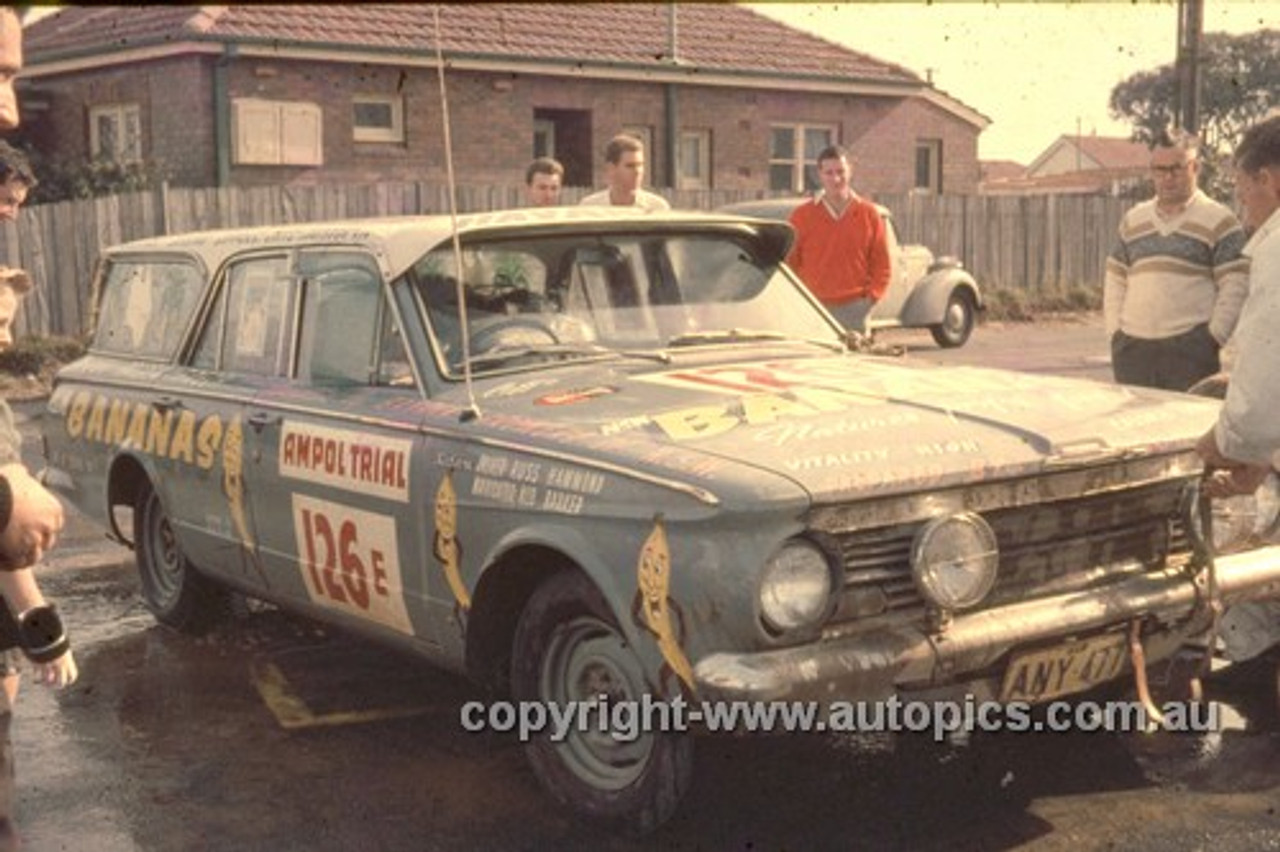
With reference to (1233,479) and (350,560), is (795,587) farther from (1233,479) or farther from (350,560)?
(350,560)

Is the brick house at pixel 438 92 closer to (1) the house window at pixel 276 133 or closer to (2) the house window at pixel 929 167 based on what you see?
(1) the house window at pixel 276 133

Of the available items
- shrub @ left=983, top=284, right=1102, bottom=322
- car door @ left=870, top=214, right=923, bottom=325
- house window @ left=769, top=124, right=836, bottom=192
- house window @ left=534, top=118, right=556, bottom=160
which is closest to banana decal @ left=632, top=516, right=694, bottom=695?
car door @ left=870, top=214, right=923, bottom=325

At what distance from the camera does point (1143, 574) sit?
4.43m

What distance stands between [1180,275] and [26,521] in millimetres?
5603

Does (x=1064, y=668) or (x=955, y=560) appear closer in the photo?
(x=955, y=560)

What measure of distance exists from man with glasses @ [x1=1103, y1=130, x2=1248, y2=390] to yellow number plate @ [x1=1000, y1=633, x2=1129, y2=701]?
2916mm

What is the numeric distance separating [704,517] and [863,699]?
23.1 inches

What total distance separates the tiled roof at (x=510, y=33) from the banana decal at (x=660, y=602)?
16464mm

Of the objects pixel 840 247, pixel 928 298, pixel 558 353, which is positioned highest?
pixel 840 247

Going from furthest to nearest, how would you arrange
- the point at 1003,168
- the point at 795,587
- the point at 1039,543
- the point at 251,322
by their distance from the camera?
the point at 1003,168 → the point at 251,322 → the point at 1039,543 → the point at 795,587

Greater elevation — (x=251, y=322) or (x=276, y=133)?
(x=276, y=133)

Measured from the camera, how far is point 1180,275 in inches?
272

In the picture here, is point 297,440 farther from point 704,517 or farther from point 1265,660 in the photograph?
point 1265,660

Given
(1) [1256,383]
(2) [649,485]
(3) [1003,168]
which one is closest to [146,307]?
(2) [649,485]
